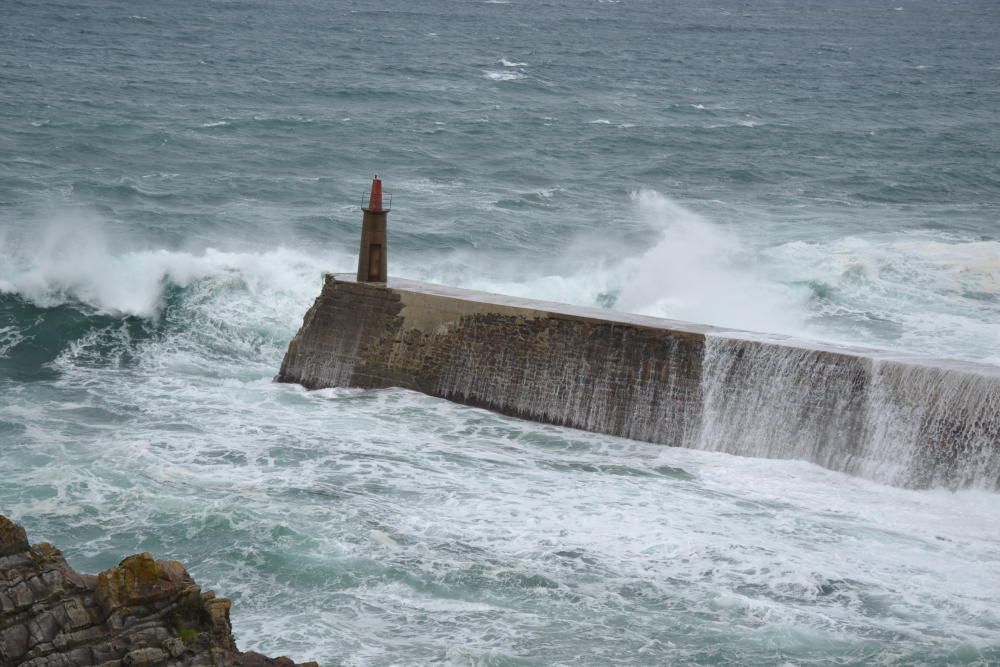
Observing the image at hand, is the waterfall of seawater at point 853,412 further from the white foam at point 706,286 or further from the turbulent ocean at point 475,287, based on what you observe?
the white foam at point 706,286

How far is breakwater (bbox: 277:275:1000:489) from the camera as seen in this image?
12.7m

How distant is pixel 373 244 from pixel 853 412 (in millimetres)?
5799

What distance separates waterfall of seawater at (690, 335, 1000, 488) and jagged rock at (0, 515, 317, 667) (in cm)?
673

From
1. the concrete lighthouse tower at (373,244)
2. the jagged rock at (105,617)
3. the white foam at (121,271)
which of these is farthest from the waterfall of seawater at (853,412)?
the white foam at (121,271)

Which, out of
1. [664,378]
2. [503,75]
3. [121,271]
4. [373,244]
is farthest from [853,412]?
[503,75]

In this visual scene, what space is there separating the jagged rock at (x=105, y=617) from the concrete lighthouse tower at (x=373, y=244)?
7839 mm

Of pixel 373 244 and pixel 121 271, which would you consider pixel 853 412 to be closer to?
pixel 373 244

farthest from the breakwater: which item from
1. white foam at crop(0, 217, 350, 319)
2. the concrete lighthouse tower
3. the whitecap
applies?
the whitecap

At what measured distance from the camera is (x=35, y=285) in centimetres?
1867

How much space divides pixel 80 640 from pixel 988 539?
25.4 ft

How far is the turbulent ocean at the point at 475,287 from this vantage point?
33.9 ft

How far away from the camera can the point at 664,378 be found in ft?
45.6

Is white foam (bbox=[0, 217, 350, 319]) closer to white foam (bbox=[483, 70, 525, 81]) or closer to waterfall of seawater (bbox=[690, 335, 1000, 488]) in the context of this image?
waterfall of seawater (bbox=[690, 335, 1000, 488])

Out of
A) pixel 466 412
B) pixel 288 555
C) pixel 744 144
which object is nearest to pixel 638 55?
pixel 744 144
